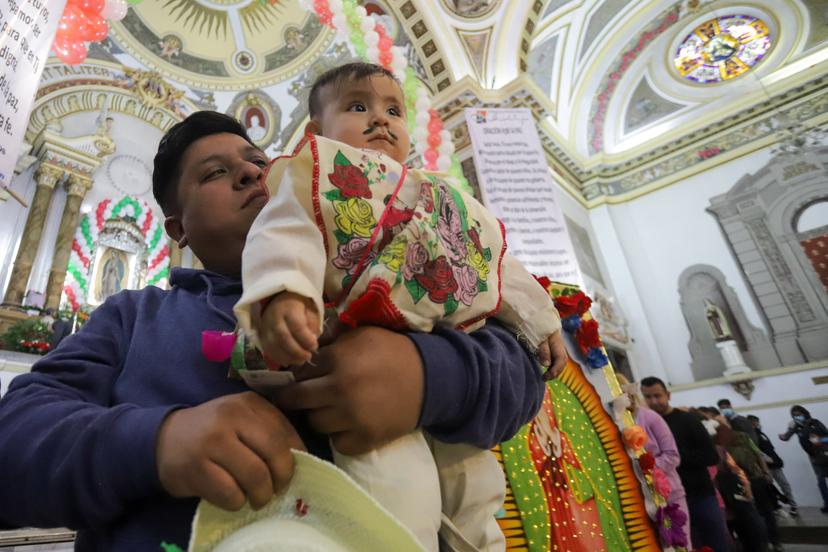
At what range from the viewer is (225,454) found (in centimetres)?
45

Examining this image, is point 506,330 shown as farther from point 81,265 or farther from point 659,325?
point 659,325

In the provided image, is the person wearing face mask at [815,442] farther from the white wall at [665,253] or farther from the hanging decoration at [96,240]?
the hanging decoration at [96,240]

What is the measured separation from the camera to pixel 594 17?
9305 millimetres

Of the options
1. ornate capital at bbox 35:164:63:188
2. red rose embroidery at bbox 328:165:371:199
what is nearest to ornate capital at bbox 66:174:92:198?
ornate capital at bbox 35:164:63:188

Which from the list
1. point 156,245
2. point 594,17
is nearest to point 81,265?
point 156,245

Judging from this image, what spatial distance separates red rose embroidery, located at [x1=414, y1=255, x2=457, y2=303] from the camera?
0.75 metres

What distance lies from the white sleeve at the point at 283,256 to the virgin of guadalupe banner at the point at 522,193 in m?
4.06

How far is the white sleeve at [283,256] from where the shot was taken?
1.74 ft

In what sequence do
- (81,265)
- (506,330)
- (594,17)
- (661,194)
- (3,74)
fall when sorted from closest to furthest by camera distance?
(506,330), (3,74), (81,265), (594,17), (661,194)

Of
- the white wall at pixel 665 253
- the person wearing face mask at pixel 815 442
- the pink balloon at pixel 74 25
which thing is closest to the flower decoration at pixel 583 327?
the pink balloon at pixel 74 25

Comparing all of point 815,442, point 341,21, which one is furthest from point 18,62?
point 815,442

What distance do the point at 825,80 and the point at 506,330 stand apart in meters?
11.6

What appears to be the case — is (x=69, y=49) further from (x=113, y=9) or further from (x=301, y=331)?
(x=301, y=331)

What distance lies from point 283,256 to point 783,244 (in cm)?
1072
